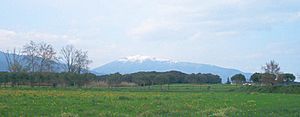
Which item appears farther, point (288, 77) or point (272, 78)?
point (288, 77)

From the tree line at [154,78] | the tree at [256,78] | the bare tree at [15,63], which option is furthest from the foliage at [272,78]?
the bare tree at [15,63]

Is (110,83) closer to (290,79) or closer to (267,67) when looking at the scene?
(267,67)

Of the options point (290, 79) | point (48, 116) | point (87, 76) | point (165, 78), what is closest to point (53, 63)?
point (87, 76)

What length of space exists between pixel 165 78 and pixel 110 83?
30.1 metres

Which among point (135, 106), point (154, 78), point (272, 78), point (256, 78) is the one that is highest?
point (154, 78)

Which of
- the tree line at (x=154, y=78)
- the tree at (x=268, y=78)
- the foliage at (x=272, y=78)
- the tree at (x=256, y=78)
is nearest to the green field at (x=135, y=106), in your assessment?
the tree line at (x=154, y=78)

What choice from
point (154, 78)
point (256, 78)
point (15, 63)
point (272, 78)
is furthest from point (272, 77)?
point (15, 63)

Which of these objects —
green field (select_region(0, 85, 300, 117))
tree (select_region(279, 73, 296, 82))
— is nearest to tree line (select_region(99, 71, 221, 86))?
tree (select_region(279, 73, 296, 82))

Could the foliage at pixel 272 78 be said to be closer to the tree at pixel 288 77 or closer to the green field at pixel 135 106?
the tree at pixel 288 77

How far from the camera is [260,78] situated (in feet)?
402

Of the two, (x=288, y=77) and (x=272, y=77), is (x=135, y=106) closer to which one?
(x=272, y=77)

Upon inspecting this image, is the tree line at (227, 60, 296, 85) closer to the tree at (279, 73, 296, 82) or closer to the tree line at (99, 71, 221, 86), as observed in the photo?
the tree at (279, 73, 296, 82)

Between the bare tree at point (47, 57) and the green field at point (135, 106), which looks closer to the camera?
the green field at point (135, 106)

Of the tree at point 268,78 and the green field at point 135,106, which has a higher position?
the tree at point 268,78
